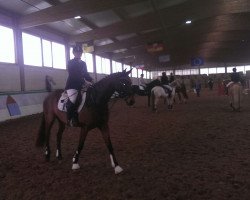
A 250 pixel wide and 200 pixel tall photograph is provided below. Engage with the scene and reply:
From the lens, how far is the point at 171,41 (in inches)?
1287

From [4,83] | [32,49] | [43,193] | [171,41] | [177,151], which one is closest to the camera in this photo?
[43,193]

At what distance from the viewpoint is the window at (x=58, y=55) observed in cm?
2070

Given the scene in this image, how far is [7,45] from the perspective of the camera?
1516 centimetres

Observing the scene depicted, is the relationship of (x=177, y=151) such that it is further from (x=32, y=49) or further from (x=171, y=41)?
(x=171, y=41)

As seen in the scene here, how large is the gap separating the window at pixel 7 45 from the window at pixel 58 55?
5104mm

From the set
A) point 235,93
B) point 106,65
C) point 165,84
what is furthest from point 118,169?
point 106,65

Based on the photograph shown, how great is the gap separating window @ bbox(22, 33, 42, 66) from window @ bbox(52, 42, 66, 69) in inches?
80.1

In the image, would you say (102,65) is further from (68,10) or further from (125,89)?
(125,89)

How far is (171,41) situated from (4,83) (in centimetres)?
2224

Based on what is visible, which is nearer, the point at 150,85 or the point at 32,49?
the point at 150,85

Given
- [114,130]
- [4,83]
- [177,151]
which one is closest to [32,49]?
[4,83]

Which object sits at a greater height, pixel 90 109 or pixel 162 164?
pixel 90 109

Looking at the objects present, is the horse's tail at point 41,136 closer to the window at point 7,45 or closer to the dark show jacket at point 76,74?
the dark show jacket at point 76,74

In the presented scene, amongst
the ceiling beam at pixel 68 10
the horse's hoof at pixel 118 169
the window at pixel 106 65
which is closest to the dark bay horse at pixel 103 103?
the horse's hoof at pixel 118 169
